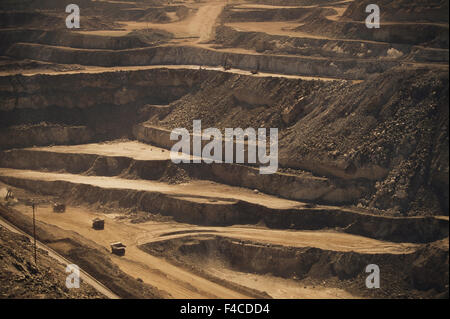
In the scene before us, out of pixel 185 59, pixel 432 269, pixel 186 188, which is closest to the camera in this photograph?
pixel 432 269

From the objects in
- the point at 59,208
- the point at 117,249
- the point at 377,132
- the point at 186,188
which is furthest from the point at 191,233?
the point at 377,132

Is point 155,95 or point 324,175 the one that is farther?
point 155,95

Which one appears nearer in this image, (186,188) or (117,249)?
(117,249)

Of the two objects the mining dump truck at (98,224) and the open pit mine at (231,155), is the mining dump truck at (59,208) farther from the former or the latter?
the mining dump truck at (98,224)

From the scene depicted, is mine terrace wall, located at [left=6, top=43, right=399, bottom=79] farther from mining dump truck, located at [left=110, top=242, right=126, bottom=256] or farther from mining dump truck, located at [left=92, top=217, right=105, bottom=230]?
mining dump truck, located at [left=110, top=242, right=126, bottom=256]

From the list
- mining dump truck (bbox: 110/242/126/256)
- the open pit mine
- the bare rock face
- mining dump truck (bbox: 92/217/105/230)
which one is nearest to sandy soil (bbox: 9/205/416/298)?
the open pit mine

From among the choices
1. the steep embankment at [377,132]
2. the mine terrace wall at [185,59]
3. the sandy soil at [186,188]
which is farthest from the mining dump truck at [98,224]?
the mine terrace wall at [185,59]

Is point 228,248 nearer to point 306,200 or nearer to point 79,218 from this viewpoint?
point 306,200

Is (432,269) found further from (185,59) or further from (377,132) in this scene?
(185,59)
